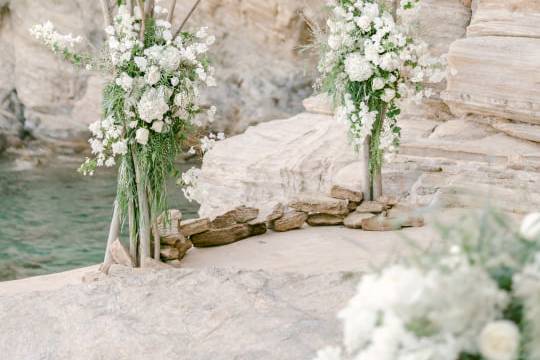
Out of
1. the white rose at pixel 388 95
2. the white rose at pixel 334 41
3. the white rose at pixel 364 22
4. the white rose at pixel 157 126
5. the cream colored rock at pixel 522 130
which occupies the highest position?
the white rose at pixel 364 22

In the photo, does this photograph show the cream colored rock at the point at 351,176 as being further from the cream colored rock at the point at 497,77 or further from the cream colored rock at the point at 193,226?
the cream colored rock at the point at 193,226

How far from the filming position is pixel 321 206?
6.89 meters

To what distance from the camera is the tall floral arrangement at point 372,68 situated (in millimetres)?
6480

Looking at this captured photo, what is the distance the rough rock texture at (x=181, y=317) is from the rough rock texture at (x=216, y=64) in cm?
884

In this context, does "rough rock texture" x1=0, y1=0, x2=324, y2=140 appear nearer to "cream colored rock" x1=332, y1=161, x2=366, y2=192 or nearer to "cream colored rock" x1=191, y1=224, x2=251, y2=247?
"cream colored rock" x1=332, y1=161, x2=366, y2=192

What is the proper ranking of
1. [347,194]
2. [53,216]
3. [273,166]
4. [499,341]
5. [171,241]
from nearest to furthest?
[499,341]
[171,241]
[347,194]
[273,166]
[53,216]

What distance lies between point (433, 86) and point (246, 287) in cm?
576

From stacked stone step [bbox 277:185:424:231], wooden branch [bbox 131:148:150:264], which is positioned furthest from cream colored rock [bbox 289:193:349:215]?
wooden branch [bbox 131:148:150:264]

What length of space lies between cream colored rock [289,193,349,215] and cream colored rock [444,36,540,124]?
1.73 metres

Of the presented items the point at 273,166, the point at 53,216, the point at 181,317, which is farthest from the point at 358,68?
the point at 53,216

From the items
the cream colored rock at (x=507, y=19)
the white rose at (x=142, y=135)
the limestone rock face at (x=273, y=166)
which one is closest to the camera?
the white rose at (x=142, y=135)

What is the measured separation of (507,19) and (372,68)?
2.05 metres

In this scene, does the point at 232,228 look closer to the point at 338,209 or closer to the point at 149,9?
the point at 338,209

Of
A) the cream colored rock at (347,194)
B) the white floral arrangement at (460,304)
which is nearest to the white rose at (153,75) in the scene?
the cream colored rock at (347,194)
